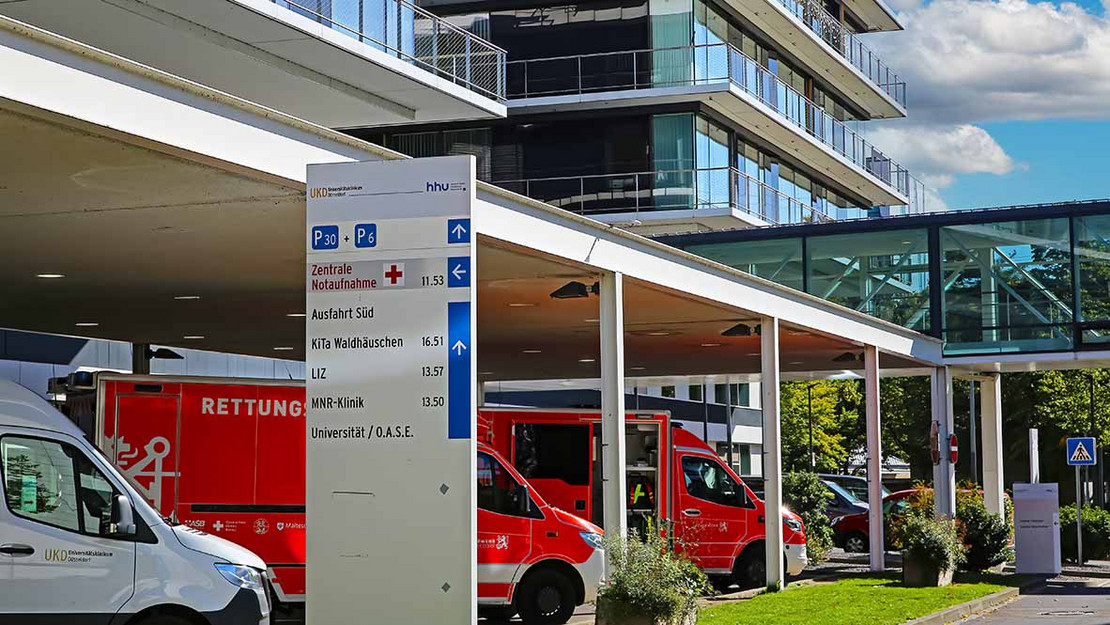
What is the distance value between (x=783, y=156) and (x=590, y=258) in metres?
42.3

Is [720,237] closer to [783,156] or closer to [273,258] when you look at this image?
[273,258]

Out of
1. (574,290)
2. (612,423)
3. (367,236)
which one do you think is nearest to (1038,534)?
(574,290)

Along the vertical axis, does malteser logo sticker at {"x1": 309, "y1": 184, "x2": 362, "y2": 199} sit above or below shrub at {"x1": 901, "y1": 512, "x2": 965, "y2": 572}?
above

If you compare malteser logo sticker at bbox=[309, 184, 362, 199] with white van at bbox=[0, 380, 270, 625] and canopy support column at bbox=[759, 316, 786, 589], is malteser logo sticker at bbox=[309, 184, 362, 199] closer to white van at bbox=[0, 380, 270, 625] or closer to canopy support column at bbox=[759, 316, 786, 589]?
white van at bbox=[0, 380, 270, 625]

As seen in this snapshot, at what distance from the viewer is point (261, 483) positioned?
17.0 metres

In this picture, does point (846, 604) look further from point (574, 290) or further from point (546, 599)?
point (574, 290)

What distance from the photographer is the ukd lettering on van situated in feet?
55.2

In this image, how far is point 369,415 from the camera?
9.57 m

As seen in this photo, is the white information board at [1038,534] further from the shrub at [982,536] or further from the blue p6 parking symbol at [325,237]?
the blue p6 parking symbol at [325,237]

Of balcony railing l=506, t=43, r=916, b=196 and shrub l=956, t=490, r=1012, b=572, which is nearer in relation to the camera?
shrub l=956, t=490, r=1012, b=572

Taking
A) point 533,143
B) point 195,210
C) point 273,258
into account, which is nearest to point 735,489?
point 273,258

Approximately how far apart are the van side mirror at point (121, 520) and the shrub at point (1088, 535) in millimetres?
22682

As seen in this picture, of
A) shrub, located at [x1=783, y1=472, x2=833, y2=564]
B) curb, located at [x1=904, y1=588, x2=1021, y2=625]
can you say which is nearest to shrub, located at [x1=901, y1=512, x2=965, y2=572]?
curb, located at [x1=904, y1=588, x2=1021, y2=625]

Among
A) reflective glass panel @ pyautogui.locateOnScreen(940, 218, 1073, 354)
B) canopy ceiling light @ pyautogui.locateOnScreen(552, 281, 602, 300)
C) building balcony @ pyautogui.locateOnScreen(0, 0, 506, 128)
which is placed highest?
building balcony @ pyautogui.locateOnScreen(0, 0, 506, 128)
